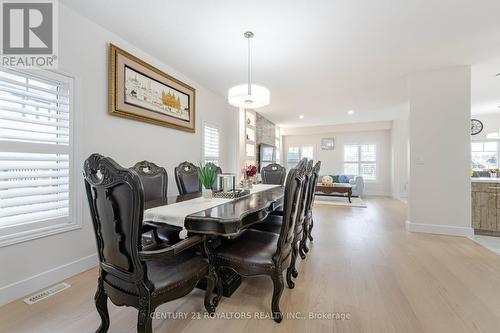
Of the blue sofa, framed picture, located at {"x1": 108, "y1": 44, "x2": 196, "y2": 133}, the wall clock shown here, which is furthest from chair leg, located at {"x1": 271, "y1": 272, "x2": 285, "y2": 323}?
the wall clock

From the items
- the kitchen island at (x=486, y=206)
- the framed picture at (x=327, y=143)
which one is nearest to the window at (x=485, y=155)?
the kitchen island at (x=486, y=206)

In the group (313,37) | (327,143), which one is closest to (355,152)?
(327,143)

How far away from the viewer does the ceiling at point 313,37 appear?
205 cm

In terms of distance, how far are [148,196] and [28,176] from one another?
951mm

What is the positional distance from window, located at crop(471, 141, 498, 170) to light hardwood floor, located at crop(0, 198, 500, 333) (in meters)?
5.24

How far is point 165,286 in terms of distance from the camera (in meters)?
1.15

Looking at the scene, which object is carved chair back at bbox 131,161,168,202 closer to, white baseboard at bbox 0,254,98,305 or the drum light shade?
white baseboard at bbox 0,254,98,305

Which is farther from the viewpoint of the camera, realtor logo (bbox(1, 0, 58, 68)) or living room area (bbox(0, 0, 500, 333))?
realtor logo (bbox(1, 0, 58, 68))

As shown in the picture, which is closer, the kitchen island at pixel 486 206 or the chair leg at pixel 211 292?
the chair leg at pixel 211 292

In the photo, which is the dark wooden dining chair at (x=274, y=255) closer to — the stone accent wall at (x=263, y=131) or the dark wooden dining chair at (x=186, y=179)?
the dark wooden dining chair at (x=186, y=179)

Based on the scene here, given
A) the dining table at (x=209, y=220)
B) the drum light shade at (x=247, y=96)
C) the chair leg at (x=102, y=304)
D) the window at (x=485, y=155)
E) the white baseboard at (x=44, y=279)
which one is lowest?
the white baseboard at (x=44, y=279)

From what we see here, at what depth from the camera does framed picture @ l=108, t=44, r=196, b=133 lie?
2489mm

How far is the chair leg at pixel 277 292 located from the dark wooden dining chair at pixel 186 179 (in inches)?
57.2

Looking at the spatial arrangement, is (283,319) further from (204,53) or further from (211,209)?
(204,53)
